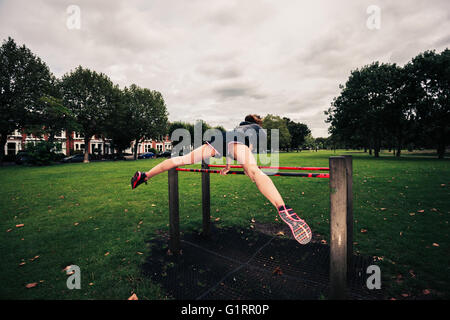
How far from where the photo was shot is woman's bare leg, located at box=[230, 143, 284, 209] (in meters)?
2.37

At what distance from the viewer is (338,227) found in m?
1.75

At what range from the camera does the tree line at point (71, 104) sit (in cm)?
2334

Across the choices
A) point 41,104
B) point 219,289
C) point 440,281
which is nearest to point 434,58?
point 440,281

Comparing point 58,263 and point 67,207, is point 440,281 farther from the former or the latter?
point 67,207

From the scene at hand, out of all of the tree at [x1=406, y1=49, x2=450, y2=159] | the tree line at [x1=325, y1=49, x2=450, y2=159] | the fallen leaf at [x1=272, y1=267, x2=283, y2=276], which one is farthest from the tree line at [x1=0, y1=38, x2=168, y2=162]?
the tree at [x1=406, y1=49, x2=450, y2=159]

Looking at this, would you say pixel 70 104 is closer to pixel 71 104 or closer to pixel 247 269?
pixel 71 104

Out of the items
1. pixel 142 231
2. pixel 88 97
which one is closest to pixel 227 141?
Answer: pixel 142 231

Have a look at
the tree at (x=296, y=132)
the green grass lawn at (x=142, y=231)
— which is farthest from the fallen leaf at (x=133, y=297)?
the tree at (x=296, y=132)

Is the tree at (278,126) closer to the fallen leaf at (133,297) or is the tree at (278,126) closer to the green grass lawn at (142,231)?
the green grass lawn at (142,231)

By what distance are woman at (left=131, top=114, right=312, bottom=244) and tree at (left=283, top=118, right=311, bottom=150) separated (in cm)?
8370

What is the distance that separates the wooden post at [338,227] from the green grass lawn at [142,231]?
0.89m

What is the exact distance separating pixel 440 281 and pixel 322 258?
4.10 feet

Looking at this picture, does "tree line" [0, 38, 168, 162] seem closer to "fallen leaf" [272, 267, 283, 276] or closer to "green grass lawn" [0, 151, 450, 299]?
"green grass lawn" [0, 151, 450, 299]

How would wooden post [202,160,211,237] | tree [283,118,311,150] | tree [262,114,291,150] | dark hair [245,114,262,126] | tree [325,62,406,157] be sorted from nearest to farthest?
dark hair [245,114,262,126] → wooden post [202,160,211,237] → tree [325,62,406,157] → tree [262,114,291,150] → tree [283,118,311,150]
